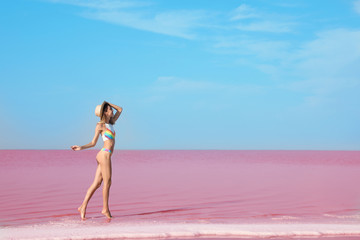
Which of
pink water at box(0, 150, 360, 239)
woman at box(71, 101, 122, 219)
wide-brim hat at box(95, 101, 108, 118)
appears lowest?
pink water at box(0, 150, 360, 239)

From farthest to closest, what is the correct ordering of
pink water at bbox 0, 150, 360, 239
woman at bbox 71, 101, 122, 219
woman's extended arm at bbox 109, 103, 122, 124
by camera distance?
woman's extended arm at bbox 109, 103, 122, 124
woman at bbox 71, 101, 122, 219
pink water at bbox 0, 150, 360, 239

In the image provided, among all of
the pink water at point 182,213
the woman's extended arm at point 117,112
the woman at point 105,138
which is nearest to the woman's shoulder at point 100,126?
the woman at point 105,138

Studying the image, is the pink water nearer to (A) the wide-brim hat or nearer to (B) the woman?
(B) the woman

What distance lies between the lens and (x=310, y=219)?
32.4ft

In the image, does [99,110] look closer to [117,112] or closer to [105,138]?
[117,112]

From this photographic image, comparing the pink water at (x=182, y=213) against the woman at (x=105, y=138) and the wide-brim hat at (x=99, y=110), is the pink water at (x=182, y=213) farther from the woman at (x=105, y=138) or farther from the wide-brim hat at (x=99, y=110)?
the wide-brim hat at (x=99, y=110)

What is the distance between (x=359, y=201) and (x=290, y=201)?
6.72 ft

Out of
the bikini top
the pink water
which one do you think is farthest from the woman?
the pink water

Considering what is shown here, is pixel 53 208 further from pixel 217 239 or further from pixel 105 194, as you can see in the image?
pixel 217 239

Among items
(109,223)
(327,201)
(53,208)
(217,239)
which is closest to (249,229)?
(217,239)

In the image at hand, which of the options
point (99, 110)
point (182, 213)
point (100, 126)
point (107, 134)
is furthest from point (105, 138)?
point (182, 213)

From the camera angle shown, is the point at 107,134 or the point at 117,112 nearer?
the point at 107,134

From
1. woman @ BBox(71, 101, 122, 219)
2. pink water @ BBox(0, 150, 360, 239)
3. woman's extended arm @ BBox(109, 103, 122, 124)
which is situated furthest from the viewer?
woman's extended arm @ BBox(109, 103, 122, 124)

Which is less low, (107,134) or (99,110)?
(99,110)
